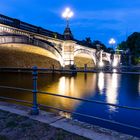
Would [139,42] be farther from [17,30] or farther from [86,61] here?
[17,30]

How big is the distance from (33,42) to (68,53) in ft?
28.7

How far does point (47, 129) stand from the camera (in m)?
3.91

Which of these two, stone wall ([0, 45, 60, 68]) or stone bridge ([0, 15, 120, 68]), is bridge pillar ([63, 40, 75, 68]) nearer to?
stone bridge ([0, 15, 120, 68])

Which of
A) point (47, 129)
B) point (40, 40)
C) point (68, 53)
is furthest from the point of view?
point (68, 53)

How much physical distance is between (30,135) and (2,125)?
73cm

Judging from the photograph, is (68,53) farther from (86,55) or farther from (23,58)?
(86,55)

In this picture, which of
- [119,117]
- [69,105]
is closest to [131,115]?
[119,117]

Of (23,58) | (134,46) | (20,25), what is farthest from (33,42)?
(134,46)

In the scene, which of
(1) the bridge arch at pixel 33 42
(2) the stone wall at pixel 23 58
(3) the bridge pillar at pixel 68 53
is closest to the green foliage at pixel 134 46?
(3) the bridge pillar at pixel 68 53

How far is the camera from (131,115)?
952 centimetres

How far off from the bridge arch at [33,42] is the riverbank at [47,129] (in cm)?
1511

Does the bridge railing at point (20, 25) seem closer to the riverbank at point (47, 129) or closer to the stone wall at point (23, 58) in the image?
the stone wall at point (23, 58)

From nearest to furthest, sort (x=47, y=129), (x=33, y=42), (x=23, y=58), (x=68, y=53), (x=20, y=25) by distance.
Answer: (x=47, y=129) → (x=20, y=25) → (x=33, y=42) → (x=23, y=58) → (x=68, y=53)

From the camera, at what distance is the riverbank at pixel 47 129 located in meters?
3.64
